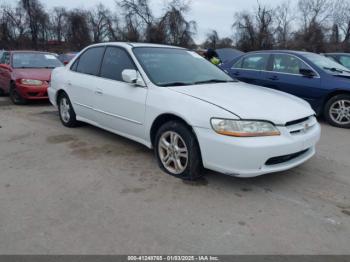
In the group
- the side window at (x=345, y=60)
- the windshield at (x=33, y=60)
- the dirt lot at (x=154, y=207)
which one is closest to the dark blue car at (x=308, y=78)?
the dirt lot at (x=154, y=207)

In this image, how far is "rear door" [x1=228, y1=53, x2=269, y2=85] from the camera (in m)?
7.42

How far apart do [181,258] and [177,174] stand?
141 cm

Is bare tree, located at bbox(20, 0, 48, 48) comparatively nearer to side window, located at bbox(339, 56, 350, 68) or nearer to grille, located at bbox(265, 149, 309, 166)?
side window, located at bbox(339, 56, 350, 68)

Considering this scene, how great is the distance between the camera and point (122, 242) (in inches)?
101

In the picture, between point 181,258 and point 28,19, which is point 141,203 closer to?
point 181,258

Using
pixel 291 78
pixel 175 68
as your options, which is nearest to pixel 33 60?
pixel 175 68

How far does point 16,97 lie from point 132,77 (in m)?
6.01

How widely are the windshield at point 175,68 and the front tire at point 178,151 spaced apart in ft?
2.16

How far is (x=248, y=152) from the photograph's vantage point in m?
3.08

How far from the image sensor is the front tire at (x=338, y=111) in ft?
20.7

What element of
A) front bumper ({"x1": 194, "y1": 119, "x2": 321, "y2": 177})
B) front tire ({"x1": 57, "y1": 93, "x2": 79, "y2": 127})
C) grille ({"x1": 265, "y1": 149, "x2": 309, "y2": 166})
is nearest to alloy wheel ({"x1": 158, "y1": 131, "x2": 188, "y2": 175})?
front bumper ({"x1": 194, "y1": 119, "x2": 321, "y2": 177})

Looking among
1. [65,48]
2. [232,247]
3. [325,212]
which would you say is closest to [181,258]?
[232,247]

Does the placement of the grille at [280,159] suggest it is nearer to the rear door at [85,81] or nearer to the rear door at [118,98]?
the rear door at [118,98]

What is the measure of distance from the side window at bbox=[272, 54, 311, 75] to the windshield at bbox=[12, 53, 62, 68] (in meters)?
6.25
